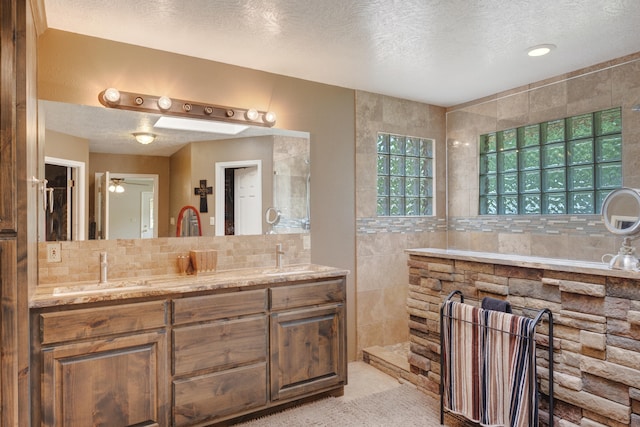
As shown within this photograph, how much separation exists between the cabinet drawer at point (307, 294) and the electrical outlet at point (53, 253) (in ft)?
4.39

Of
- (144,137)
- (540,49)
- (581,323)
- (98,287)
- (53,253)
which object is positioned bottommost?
(581,323)

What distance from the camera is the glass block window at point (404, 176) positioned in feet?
13.3

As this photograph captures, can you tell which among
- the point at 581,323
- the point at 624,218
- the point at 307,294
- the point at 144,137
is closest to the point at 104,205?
the point at 144,137

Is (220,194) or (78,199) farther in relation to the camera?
(220,194)

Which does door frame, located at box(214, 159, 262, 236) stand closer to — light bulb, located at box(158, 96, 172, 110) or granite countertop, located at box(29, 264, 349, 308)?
granite countertop, located at box(29, 264, 349, 308)

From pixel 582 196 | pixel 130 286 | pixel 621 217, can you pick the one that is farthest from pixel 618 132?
pixel 130 286

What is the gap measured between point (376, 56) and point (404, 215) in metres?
1.74

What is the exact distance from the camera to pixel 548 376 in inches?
87.4

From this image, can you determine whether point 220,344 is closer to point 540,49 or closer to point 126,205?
point 126,205

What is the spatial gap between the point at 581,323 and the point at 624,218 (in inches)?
25.5

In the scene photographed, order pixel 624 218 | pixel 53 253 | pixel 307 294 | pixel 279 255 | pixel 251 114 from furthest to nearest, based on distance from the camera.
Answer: pixel 279 255 → pixel 251 114 → pixel 307 294 → pixel 53 253 → pixel 624 218

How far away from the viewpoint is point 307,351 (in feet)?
9.35

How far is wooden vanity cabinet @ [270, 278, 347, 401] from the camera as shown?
273 cm

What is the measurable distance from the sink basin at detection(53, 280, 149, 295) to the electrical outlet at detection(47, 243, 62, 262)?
0.64ft
